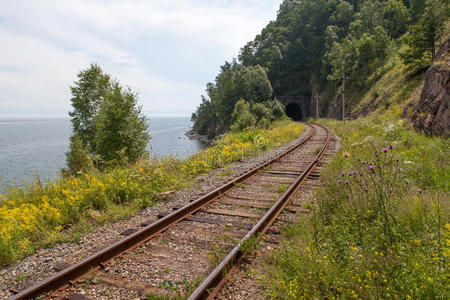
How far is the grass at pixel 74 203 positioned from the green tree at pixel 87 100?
93.7ft

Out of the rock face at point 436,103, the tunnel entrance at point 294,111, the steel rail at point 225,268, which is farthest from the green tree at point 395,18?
the steel rail at point 225,268

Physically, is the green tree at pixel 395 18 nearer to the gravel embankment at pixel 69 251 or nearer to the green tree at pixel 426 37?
the green tree at pixel 426 37

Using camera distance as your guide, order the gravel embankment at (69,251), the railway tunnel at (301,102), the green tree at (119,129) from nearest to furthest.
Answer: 1. the gravel embankment at (69,251)
2. the green tree at (119,129)
3. the railway tunnel at (301,102)

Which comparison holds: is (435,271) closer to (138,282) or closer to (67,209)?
(138,282)

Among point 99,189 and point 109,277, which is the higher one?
point 99,189

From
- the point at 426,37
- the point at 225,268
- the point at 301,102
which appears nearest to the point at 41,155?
the point at 225,268

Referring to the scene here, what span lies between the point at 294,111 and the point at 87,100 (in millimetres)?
65498

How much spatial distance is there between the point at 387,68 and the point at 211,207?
137 feet

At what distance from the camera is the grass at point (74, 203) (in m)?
4.33

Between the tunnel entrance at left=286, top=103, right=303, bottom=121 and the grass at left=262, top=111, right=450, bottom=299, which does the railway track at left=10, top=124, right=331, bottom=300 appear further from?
the tunnel entrance at left=286, top=103, right=303, bottom=121

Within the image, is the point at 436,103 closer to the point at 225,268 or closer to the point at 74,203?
the point at 225,268

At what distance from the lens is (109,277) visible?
3238 millimetres

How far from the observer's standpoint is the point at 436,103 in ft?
31.4

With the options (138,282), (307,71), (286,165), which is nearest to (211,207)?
(138,282)
